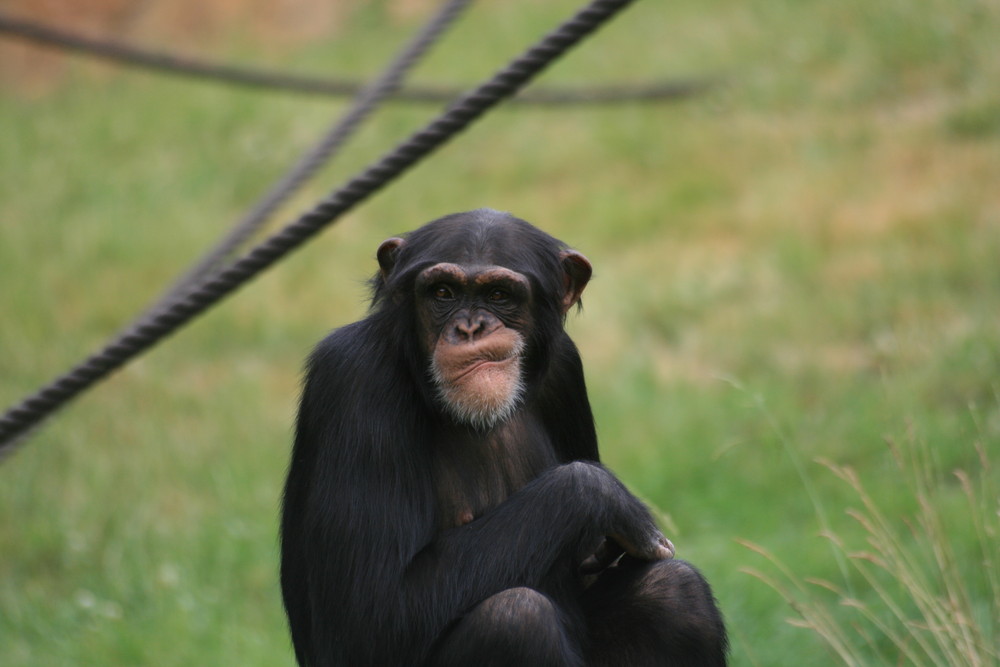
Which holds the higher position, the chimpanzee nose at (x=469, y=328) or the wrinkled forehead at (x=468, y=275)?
the wrinkled forehead at (x=468, y=275)

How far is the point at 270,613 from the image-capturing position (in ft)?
21.2

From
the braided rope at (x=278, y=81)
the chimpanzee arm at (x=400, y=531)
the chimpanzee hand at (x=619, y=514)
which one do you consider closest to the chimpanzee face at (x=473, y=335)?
the chimpanzee arm at (x=400, y=531)

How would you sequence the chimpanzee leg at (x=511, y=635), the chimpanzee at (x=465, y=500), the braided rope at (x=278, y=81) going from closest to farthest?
the chimpanzee leg at (x=511, y=635) < the chimpanzee at (x=465, y=500) < the braided rope at (x=278, y=81)

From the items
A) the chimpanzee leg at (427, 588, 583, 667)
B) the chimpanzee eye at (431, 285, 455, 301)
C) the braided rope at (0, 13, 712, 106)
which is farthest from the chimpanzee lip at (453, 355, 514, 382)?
the braided rope at (0, 13, 712, 106)

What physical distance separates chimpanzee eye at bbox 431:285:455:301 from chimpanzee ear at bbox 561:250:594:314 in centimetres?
45

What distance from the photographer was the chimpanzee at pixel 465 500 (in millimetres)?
3664

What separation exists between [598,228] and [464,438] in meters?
6.65

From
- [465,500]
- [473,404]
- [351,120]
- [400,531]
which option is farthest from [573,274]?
[351,120]

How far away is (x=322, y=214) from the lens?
189 inches

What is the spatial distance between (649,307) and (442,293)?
5.61 meters

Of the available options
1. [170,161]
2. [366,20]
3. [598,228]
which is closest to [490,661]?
[598,228]

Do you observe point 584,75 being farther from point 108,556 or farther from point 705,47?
point 108,556

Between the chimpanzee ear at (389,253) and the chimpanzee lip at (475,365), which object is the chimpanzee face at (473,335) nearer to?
the chimpanzee lip at (475,365)

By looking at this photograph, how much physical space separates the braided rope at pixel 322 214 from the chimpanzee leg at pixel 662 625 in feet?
5.75
